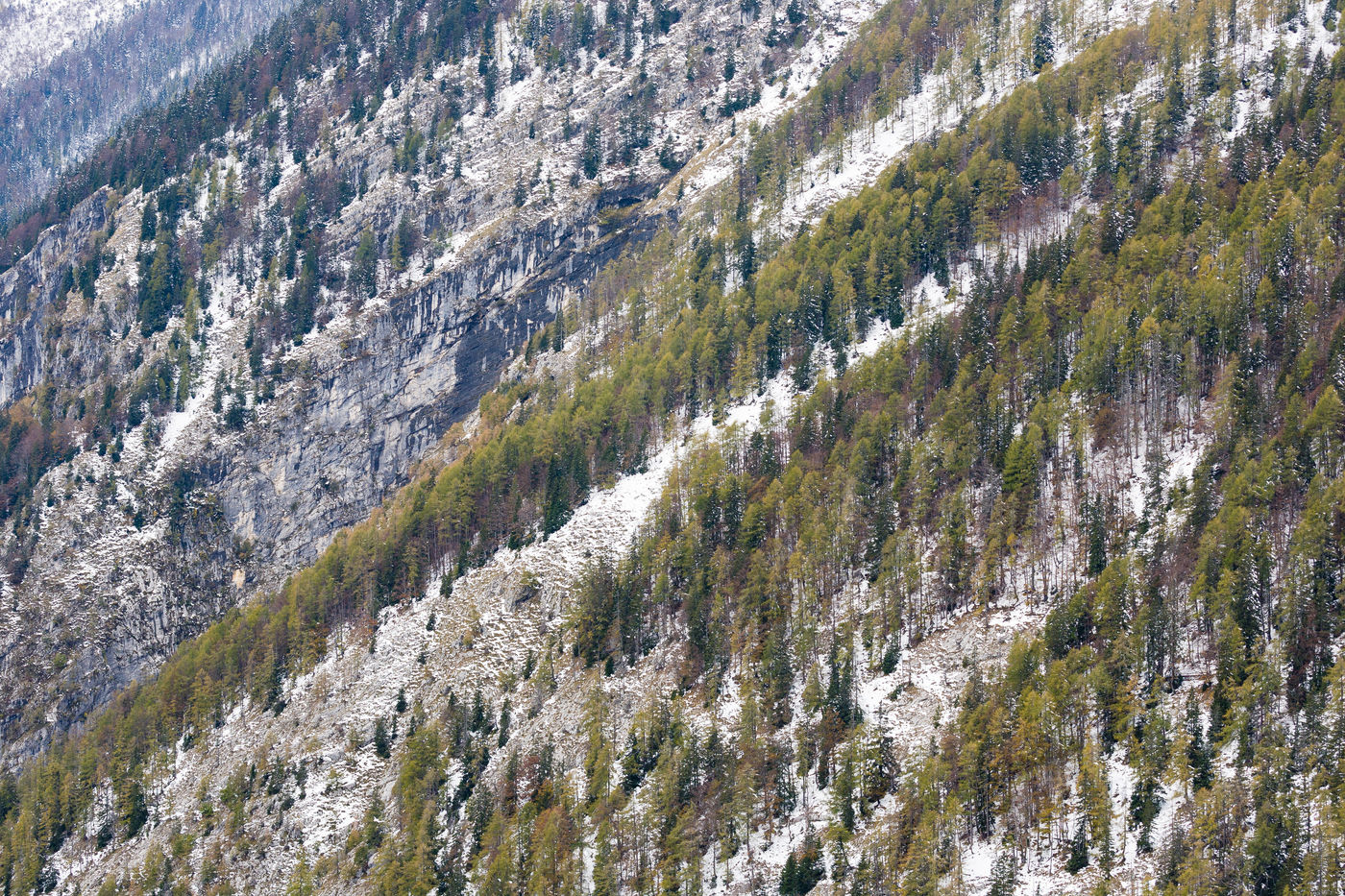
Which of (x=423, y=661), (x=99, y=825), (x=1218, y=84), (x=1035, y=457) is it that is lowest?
(x=99, y=825)

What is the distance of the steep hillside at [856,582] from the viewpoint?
9981 cm

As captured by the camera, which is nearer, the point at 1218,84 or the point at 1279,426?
the point at 1279,426

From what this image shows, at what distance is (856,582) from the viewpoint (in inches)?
5032

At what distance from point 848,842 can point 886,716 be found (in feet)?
43.1

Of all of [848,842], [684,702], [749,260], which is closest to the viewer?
[848,842]

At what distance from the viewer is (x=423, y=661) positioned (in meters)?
140

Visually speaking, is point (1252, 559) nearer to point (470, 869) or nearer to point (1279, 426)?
point (1279, 426)

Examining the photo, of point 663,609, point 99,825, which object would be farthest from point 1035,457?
point 99,825

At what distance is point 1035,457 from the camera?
126 meters

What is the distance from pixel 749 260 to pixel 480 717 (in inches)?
3239

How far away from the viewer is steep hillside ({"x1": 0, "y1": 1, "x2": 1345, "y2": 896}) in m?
99.8

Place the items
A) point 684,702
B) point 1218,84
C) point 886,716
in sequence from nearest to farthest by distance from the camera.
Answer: point 886,716
point 684,702
point 1218,84

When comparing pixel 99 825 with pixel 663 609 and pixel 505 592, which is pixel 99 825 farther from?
pixel 663 609

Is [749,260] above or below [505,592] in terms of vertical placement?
above
